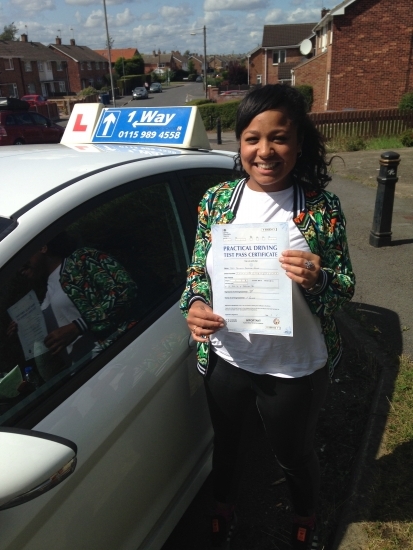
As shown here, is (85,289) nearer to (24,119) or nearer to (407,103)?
(24,119)

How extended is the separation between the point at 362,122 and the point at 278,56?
40.2m

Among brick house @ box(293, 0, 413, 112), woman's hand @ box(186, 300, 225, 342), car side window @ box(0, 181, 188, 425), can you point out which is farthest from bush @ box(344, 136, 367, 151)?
woman's hand @ box(186, 300, 225, 342)

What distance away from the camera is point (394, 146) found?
1491cm

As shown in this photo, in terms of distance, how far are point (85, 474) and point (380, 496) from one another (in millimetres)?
1586

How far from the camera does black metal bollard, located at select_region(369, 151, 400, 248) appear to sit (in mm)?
5711

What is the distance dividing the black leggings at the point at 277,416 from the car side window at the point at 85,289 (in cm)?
44

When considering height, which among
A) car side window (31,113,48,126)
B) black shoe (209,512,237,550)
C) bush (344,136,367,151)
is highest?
car side window (31,113,48,126)

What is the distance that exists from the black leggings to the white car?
0.53 ft

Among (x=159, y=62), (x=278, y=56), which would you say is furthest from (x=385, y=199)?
(x=159, y=62)

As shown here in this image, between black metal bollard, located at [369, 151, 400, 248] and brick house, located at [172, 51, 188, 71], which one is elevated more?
brick house, located at [172, 51, 188, 71]

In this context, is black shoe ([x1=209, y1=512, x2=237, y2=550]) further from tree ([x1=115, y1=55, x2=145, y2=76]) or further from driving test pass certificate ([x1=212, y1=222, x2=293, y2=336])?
tree ([x1=115, y1=55, x2=145, y2=76])

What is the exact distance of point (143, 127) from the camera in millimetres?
3057

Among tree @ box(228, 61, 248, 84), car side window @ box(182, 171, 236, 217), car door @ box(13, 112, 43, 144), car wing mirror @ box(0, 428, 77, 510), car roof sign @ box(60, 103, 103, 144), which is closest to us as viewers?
car wing mirror @ box(0, 428, 77, 510)

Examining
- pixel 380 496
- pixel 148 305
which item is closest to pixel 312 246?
pixel 148 305
